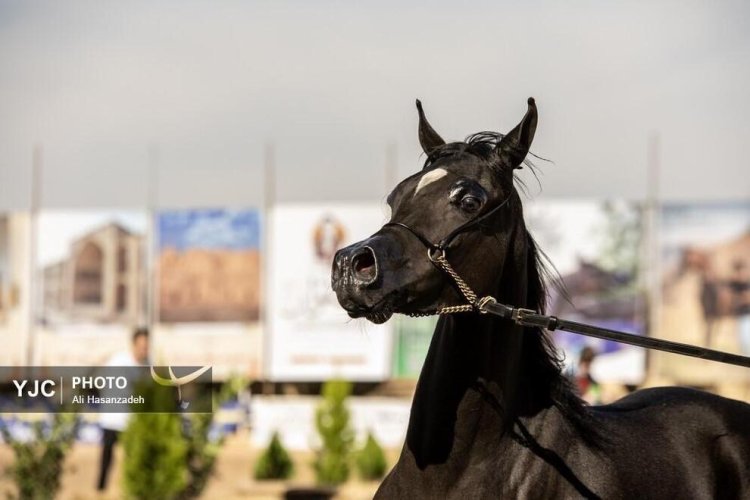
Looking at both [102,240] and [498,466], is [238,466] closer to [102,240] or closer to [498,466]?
[102,240]

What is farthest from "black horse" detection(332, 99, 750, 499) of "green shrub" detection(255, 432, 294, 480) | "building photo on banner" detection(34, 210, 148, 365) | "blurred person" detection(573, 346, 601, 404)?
"building photo on banner" detection(34, 210, 148, 365)

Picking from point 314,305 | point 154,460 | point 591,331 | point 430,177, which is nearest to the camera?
point 430,177

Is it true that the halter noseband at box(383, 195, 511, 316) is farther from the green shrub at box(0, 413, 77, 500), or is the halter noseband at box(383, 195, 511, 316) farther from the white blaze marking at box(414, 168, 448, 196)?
the green shrub at box(0, 413, 77, 500)

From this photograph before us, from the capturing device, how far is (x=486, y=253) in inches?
173

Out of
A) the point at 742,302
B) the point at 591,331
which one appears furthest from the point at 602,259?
the point at 591,331

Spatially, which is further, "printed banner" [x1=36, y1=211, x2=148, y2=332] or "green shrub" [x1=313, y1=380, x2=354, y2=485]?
"printed banner" [x1=36, y1=211, x2=148, y2=332]

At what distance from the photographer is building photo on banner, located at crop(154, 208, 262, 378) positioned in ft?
83.8

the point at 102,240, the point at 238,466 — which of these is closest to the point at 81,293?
the point at 102,240

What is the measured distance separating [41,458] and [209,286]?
1285 centimetres

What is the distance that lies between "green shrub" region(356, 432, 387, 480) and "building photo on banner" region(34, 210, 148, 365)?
10.1m

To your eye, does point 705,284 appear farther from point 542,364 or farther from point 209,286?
point 542,364

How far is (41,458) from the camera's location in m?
13.1

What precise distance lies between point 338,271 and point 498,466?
3.39 feet

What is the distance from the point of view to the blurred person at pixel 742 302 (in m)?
24.1
